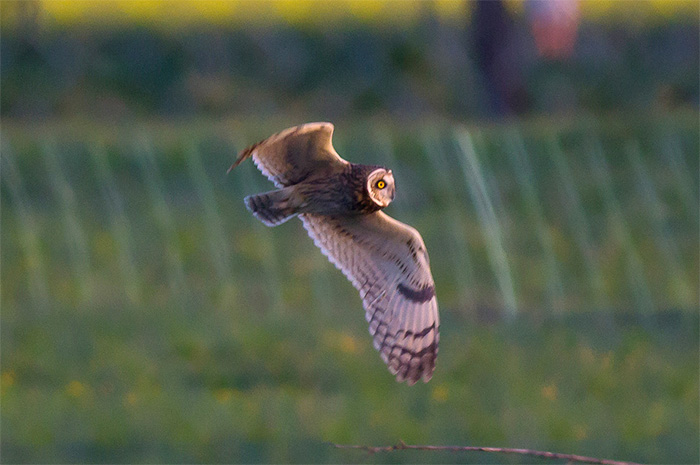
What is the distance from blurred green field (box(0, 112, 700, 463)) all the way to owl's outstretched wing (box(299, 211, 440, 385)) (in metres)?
2.05

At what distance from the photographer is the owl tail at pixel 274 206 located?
4.69m

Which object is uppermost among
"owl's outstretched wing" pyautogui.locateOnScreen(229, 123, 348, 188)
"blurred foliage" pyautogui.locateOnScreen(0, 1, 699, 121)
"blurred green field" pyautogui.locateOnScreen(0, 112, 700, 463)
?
"blurred foliage" pyautogui.locateOnScreen(0, 1, 699, 121)

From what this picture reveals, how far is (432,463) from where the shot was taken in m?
9.17

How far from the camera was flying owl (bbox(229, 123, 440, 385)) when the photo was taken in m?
4.93

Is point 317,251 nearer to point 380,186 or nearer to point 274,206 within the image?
point 274,206

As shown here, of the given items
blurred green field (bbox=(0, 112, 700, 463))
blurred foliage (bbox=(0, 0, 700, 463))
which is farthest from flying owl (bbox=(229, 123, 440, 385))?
blurred foliage (bbox=(0, 0, 700, 463))

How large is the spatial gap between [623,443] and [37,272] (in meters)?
6.46

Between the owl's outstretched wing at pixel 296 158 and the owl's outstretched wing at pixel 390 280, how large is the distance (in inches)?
15.5

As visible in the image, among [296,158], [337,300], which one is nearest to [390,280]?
[296,158]

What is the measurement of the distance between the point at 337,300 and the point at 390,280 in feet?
23.5

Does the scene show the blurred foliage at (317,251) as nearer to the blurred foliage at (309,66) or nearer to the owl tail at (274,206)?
the blurred foliage at (309,66)

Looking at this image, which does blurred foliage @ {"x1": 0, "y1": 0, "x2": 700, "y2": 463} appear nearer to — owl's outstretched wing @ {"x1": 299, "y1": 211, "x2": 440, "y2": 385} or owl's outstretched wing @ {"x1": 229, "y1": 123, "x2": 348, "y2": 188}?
owl's outstretched wing @ {"x1": 299, "y1": 211, "x2": 440, "y2": 385}

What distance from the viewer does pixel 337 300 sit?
1271 centimetres

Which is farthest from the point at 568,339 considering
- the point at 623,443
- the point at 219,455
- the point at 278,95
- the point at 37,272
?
the point at 278,95
